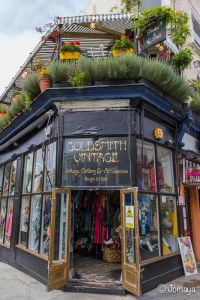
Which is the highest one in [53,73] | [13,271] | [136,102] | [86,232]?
[53,73]

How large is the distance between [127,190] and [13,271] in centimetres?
477

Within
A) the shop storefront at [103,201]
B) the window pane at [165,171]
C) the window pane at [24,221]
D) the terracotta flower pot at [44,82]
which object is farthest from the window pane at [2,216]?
the window pane at [165,171]

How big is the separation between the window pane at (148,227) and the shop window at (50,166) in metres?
2.40

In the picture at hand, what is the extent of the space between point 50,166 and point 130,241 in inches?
116

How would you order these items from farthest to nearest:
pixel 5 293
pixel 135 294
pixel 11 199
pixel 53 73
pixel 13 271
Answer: pixel 11 199 < pixel 13 271 < pixel 53 73 < pixel 5 293 < pixel 135 294

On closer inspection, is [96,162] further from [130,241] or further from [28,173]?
[28,173]

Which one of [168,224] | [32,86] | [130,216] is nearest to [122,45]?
[32,86]

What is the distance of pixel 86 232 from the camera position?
28.3ft

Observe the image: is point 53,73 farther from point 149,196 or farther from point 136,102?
point 149,196

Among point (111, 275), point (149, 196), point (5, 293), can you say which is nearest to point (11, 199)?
point (5, 293)

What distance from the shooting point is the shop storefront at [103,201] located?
566 centimetres

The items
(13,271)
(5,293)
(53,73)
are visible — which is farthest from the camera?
(13,271)

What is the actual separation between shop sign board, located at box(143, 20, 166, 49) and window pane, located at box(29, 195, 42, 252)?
5708 millimetres

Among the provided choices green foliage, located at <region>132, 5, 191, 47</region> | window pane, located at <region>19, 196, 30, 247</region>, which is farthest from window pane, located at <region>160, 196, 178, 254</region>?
green foliage, located at <region>132, 5, 191, 47</region>
